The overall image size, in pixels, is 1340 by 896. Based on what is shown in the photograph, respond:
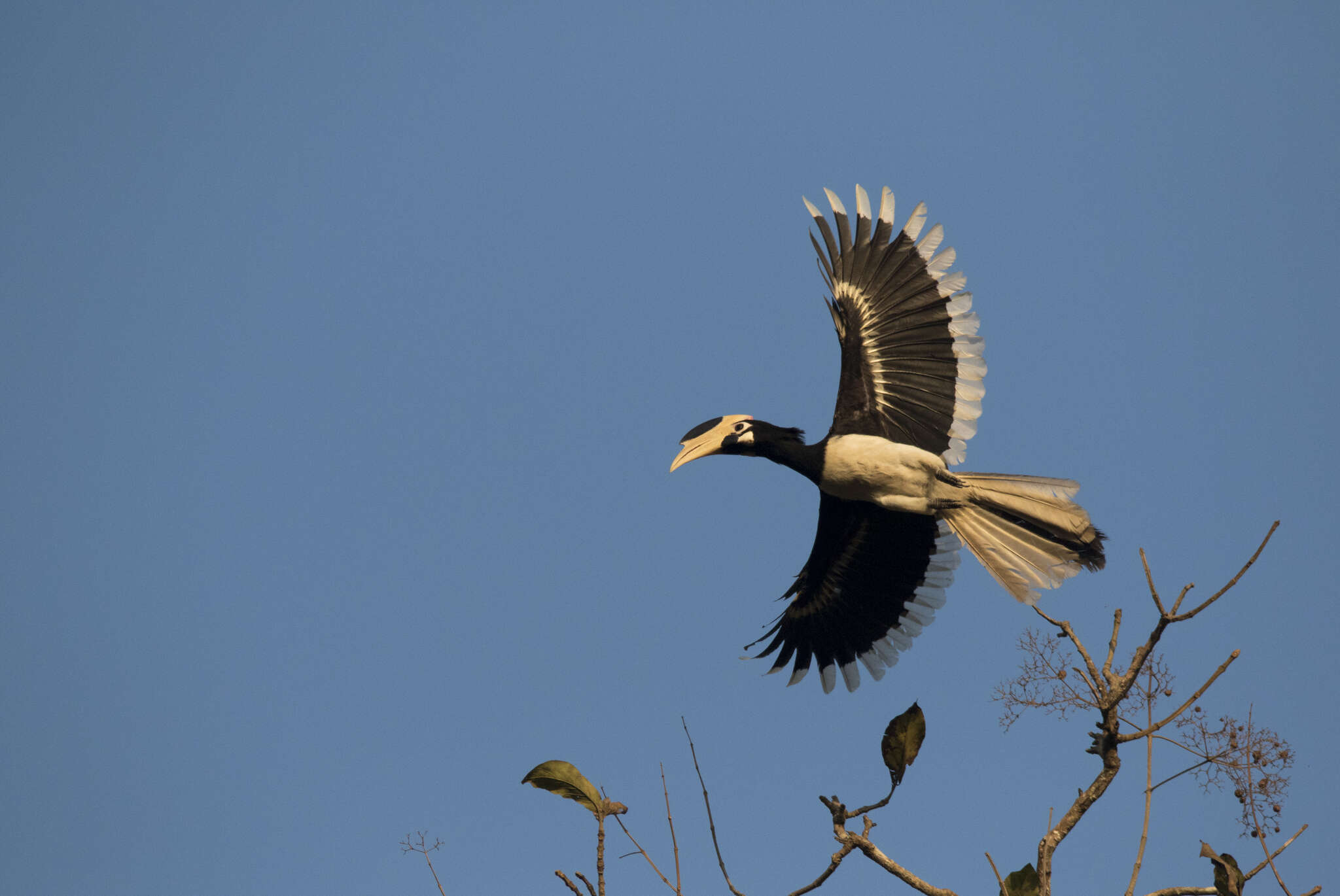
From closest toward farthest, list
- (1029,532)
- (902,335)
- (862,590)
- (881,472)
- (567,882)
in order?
1. (567,882)
2. (1029,532)
3. (881,472)
4. (902,335)
5. (862,590)

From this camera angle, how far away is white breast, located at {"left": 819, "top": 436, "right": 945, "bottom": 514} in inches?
279

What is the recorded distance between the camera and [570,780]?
388 cm

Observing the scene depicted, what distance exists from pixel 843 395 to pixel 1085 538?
1.75 meters

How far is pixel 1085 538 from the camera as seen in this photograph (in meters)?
6.71

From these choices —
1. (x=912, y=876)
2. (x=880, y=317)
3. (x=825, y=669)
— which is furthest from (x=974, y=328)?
(x=912, y=876)

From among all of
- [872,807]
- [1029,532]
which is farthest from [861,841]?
[1029,532]

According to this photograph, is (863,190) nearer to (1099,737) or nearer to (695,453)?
(695,453)

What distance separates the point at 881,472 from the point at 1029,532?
922 mm

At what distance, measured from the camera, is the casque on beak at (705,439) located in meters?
7.80

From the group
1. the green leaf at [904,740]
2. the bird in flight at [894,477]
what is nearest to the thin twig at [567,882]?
the green leaf at [904,740]

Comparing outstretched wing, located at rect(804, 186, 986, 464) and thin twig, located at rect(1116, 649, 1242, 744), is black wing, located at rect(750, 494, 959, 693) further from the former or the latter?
thin twig, located at rect(1116, 649, 1242, 744)

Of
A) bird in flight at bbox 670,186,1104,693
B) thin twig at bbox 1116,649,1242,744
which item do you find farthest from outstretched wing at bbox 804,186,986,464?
thin twig at bbox 1116,649,1242,744

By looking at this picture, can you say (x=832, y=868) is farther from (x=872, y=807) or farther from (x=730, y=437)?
(x=730, y=437)

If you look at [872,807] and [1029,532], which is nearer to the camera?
[872,807]
